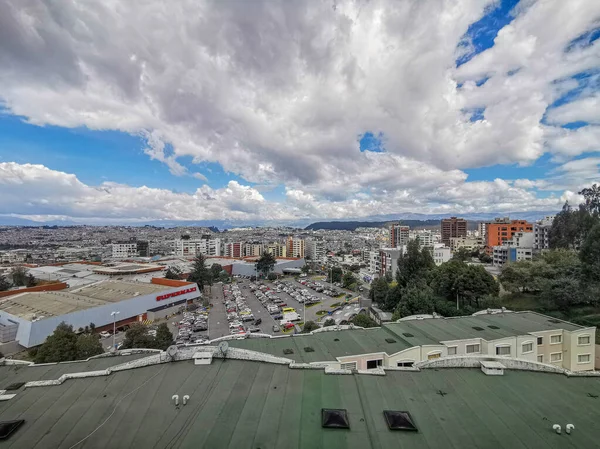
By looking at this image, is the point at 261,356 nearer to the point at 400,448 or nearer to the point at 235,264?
the point at 400,448

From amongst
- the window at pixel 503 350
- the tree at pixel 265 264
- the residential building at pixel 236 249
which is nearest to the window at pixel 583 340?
the window at pixel 503 350

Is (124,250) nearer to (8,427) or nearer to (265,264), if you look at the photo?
(265,264)

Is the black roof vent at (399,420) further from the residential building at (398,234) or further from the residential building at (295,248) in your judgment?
the residential building at (295,248)

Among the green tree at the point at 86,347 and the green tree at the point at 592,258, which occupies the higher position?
the green tree at the point at 592,258

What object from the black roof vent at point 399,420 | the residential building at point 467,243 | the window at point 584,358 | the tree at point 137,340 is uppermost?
the residential building at point 467,243

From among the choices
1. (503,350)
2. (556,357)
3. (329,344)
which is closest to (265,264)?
(329,344)

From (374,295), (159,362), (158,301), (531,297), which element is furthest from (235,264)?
(159,362)

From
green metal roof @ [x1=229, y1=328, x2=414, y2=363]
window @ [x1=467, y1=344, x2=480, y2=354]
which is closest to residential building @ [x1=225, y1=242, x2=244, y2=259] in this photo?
green metal roof @ [x1=229, y1=328, x2=414, y2=363]
